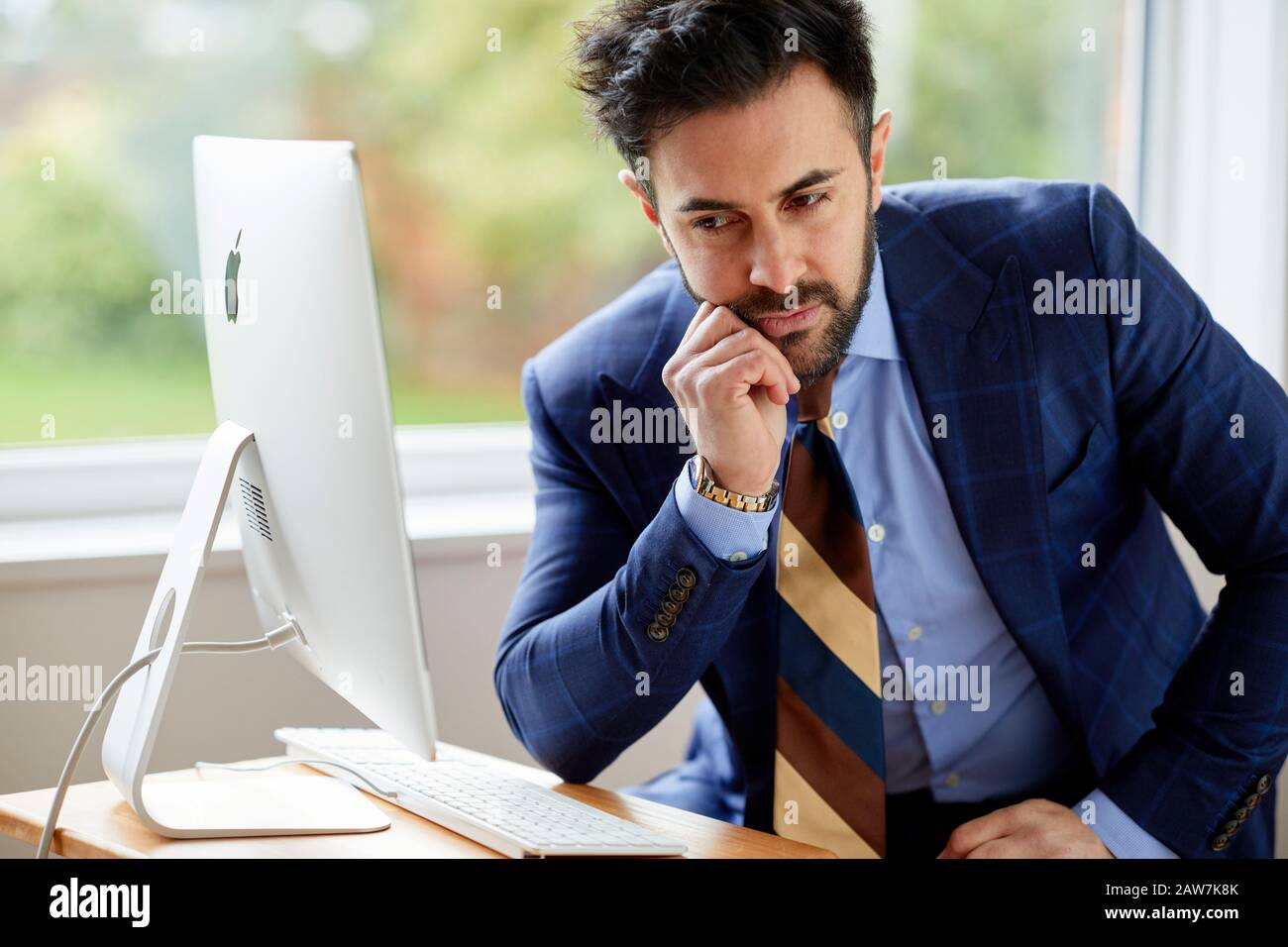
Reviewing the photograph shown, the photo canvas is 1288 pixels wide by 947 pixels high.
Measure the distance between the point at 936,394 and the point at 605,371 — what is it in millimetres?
351

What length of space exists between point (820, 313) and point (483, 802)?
555mm

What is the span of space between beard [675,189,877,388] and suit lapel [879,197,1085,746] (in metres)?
0.07

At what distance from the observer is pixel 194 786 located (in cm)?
115

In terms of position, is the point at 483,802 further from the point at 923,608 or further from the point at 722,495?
the point at 923,608

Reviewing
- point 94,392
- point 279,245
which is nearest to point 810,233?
point 279,245

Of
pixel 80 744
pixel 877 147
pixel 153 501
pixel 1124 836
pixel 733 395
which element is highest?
pixel 877 147

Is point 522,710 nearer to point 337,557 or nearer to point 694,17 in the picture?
point 337,557

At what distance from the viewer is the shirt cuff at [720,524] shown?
1.16m

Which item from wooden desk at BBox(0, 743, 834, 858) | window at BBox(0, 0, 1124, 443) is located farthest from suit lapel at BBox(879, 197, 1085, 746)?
window at BBox(0, 0, 1124, 443)

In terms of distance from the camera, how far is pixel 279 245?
935 millimetres

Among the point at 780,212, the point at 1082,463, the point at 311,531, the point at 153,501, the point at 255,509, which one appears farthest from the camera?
the point at 153,501

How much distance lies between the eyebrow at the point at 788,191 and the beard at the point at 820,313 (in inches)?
3.4

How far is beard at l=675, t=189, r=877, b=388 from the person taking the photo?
1.24 m

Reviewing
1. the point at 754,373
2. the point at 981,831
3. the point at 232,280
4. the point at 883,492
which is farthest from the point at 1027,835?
the point at 232,280
